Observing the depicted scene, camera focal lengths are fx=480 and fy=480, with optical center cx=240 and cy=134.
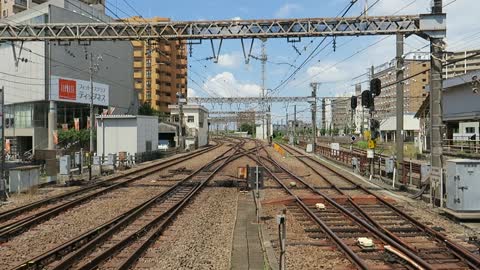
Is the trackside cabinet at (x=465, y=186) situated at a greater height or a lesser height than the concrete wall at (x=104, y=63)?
lesser

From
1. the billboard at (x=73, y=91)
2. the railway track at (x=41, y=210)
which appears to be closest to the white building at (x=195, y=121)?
the billboard at (x=73, y=91)

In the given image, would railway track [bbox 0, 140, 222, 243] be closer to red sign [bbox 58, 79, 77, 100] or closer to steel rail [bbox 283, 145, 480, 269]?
steel rail [bbox 283, 145, 480, 269]

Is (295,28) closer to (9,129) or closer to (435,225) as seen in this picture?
(435,225)

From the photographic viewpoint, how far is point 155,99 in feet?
379

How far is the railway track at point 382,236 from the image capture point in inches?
339

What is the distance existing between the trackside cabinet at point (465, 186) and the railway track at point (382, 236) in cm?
151

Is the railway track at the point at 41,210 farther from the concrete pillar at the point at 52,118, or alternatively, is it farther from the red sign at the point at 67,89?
the red sign at the point at 67,89

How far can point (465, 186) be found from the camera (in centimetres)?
1323

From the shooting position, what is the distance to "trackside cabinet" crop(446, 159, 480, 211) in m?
13.1

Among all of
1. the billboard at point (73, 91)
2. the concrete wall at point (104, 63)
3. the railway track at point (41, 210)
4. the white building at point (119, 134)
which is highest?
the concrete wall at point (104, 63)

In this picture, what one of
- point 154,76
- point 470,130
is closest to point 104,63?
point 154,76

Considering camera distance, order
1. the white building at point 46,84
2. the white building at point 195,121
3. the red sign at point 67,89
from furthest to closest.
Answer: the white building at point 195,121 < the red sign at point 67,89 < the white building at point 46,84

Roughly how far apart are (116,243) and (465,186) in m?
9.40

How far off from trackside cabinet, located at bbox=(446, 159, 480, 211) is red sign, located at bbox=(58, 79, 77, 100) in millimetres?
52174
